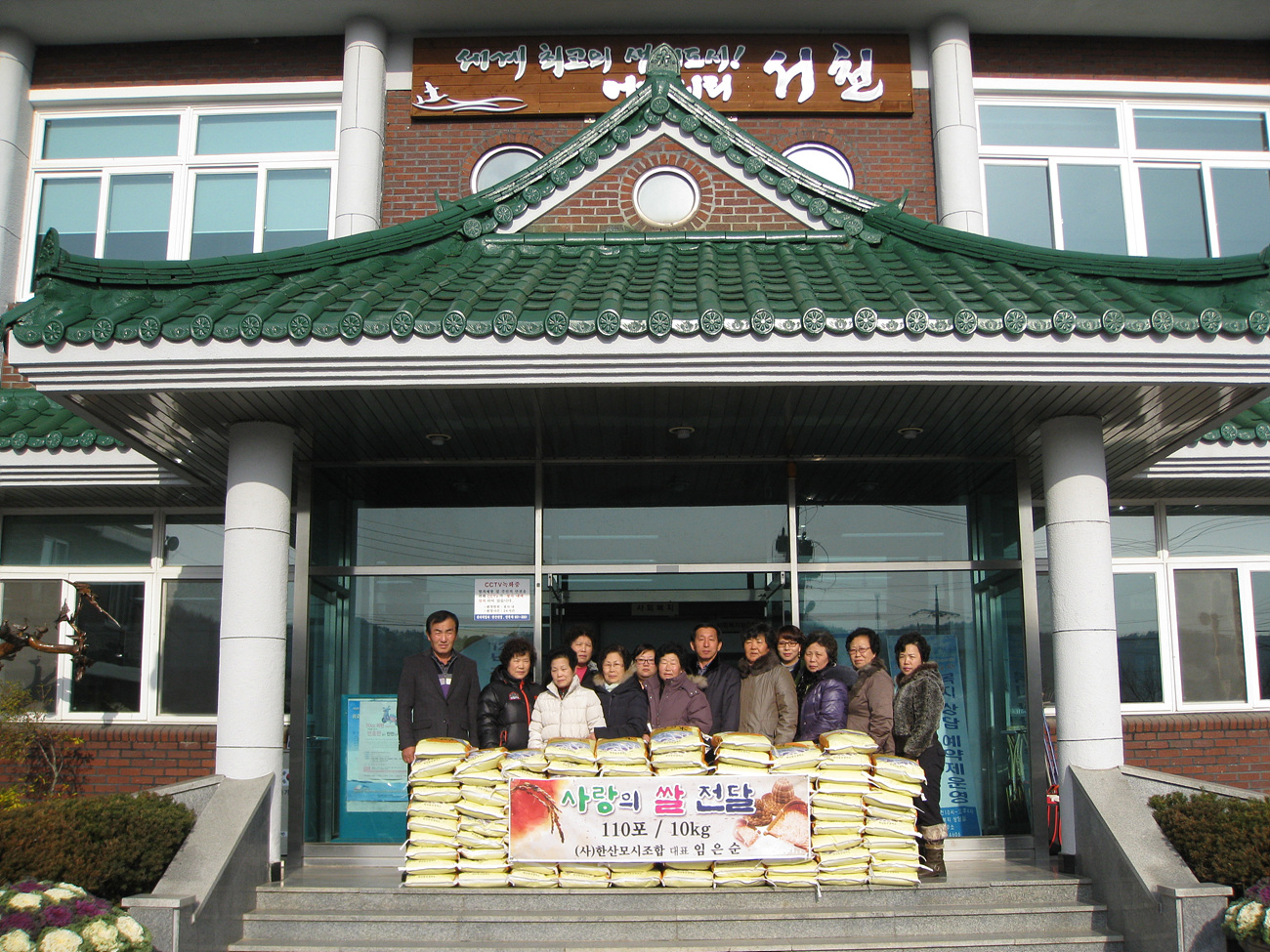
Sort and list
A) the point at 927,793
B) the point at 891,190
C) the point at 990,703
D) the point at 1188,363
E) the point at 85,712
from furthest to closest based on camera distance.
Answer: the point at 891,190 → the point at 85,712 → the point at 990,703 → the point at 927,793 → the point at 1188,363

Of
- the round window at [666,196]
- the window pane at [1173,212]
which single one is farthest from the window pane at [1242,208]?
the round window at [666,196]

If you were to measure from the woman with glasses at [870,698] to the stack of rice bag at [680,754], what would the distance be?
111cm

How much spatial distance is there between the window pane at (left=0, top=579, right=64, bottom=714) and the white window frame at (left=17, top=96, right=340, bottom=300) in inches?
164

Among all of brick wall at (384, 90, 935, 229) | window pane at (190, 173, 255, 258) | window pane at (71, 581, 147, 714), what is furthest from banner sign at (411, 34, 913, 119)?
window pane at (71, 581, 147, 714)

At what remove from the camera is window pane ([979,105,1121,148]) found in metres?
13.3

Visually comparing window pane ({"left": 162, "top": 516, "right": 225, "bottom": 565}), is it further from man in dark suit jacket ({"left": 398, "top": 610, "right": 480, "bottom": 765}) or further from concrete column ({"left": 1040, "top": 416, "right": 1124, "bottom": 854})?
concrete column ({"left": 1040, "top": 416, "right": 1124, "bottom": 854})

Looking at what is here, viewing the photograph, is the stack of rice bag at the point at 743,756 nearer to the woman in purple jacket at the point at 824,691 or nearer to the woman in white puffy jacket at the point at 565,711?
the woman in purple jacket at the point at 824,691

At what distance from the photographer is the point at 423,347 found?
669 centimetres

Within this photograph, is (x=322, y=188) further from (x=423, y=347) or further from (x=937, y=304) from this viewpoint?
(x=937, y=304)

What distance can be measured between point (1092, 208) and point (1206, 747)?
638 centimetres

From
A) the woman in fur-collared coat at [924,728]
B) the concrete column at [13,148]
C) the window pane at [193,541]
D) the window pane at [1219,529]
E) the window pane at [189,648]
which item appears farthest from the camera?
the concrete column at [13,148]

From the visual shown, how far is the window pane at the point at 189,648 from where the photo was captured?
36.1 ft

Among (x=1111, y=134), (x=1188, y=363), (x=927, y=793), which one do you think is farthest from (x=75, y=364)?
(x=1111, y=134)

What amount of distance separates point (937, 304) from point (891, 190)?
6.43 m
